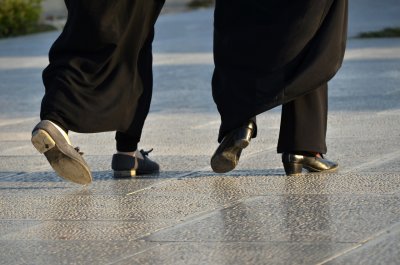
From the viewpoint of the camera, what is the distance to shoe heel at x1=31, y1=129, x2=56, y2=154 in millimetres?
5191

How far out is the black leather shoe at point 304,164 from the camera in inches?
218

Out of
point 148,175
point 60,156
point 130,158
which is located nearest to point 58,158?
A: point 60,156

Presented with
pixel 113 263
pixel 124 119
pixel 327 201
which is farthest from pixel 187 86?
pixel 113 263

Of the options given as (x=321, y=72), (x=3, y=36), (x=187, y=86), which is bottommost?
(x=3, y=36)

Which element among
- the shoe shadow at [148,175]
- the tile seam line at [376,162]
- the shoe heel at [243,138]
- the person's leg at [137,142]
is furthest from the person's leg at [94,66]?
the tile seam line at [376,162]

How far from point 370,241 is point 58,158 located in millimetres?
1604

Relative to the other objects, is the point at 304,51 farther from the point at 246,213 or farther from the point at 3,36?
the point at 3,36

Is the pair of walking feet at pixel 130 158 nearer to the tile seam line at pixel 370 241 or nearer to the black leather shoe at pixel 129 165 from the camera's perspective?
the black leather shoe at pixel 129 165

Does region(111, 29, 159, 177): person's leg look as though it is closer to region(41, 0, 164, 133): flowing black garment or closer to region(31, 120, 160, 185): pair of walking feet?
region(41, 0, 164, 133): flowing black garment

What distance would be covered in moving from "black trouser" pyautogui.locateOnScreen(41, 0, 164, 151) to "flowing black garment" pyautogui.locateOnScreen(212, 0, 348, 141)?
1.30ft

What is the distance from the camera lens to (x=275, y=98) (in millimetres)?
5273

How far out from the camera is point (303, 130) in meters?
5.47

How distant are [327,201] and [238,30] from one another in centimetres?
90

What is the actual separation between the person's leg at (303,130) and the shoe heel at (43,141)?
108 cm
